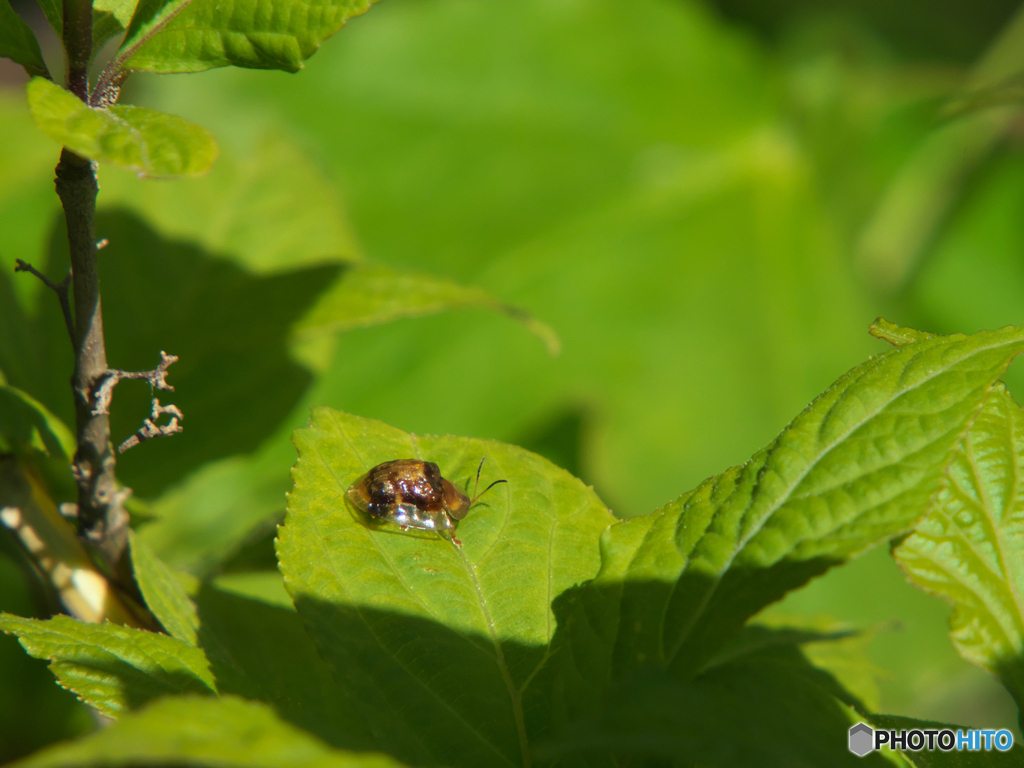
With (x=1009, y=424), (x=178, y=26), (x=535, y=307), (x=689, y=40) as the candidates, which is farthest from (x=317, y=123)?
(x=1009, y=424)

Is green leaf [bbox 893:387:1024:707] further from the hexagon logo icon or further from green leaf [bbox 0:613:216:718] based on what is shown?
green leaf [bbox 0:613:216:718]

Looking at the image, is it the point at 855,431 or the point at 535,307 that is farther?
the point at 535,307

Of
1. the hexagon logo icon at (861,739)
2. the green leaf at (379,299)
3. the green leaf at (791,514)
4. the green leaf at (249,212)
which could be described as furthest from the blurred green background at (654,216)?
the hexagon logo icon at (861,739)

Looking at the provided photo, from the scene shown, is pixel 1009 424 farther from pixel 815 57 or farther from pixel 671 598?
pixel 815 57

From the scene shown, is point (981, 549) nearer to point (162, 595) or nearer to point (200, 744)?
point (200, 744)

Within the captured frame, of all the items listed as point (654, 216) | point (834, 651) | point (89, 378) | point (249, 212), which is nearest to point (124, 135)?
point (89, 378)

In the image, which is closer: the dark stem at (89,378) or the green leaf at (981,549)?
the dark stem at (89,378)

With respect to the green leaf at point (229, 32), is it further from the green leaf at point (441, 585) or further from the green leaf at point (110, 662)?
the green leaf at point (110, 662)
